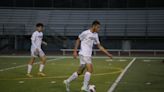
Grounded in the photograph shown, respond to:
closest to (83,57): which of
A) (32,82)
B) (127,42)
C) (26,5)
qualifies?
(32,82)

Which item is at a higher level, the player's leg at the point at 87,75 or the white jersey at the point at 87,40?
the white jersey at the point at 87,40

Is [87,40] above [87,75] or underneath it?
above

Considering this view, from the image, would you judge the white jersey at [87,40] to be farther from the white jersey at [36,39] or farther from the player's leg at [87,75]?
the white jersey at [36,39]

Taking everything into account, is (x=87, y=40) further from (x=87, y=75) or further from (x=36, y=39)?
(x=36, y=39)

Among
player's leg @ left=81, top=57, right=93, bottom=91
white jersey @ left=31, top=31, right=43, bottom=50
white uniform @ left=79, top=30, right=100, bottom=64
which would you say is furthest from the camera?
white jersey @ left=31, top=31, right=43, bottom=50

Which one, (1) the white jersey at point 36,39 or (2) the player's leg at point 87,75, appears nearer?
(2) the player's leg at point 87,75

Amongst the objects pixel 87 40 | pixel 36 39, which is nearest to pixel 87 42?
pixel 87 40

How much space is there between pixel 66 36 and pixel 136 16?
26.6ft

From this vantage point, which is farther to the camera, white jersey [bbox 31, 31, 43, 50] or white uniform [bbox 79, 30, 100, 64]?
white jersey [bbox 31, 31, 43, 50]

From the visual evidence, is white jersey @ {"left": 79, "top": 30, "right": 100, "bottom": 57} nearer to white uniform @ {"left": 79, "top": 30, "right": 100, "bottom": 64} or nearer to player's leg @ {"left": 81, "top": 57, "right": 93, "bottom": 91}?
white uniform @ {"left": 79, "top": 30, "right": 100, "bottom": 64}

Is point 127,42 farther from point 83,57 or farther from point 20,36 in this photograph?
point 83,57

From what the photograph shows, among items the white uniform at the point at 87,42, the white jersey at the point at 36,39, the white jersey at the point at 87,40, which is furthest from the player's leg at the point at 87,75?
the white jersey at the point at 36,39

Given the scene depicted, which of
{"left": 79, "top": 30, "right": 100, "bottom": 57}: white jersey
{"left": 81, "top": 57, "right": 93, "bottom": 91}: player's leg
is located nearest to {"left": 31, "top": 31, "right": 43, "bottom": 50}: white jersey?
{"left": 79, "top": 30, "right": 100, "bottom": 57}: white jersey

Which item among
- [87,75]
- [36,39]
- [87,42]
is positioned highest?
[87,42]
